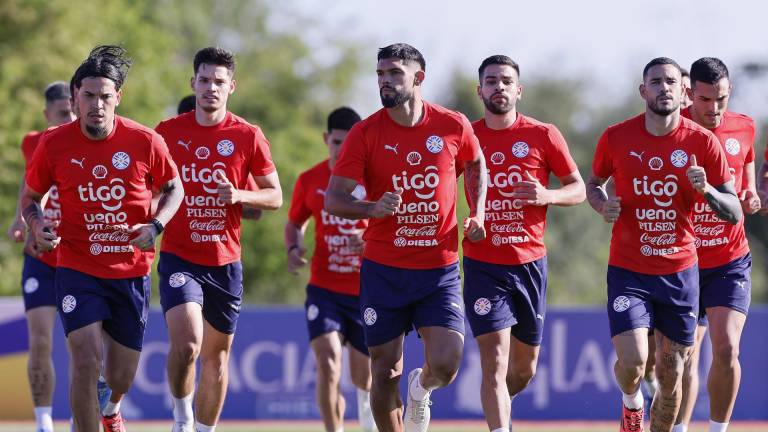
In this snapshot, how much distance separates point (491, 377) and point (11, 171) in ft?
64.6

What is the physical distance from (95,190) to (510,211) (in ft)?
9.95

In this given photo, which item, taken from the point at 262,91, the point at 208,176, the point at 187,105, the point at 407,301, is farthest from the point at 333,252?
the point at 262,91

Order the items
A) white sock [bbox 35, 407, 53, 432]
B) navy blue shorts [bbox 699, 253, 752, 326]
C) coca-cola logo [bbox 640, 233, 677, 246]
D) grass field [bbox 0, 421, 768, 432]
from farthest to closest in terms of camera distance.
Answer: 1. grass field [bbox 0, 421, 768, 432]
2. white sock [bbox 35, 407, 53, 432]
3. navy blue shorts [bbox 699, 253, 752, 326]
4. coca-cola logo [bbox 640, 233, 677, 246]

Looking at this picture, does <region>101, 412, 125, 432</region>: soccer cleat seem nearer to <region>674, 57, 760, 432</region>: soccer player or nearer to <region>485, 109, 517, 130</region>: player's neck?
<region>485, 109, 517, 130</region>: player's neck

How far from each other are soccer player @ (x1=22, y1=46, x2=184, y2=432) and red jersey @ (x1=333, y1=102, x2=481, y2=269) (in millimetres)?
1370

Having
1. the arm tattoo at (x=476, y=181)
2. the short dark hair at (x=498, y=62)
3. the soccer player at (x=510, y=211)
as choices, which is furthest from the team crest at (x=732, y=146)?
the arm tattoo at (x=476, y=181)

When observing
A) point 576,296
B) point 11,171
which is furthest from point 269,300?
point 576,296

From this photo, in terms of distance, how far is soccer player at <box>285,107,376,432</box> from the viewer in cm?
1262

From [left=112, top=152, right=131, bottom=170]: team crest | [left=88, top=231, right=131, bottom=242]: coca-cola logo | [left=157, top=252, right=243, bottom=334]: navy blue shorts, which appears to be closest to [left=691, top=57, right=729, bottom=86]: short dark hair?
[left=157, top=252, right=243, bottom=334]: navy blue shorts

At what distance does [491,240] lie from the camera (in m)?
10.6

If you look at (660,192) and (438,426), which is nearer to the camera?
(660,192)

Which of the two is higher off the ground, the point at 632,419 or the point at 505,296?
the point at 505,296

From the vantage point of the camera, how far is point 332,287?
503 inches

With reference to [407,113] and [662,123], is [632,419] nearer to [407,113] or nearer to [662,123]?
[662,123]
